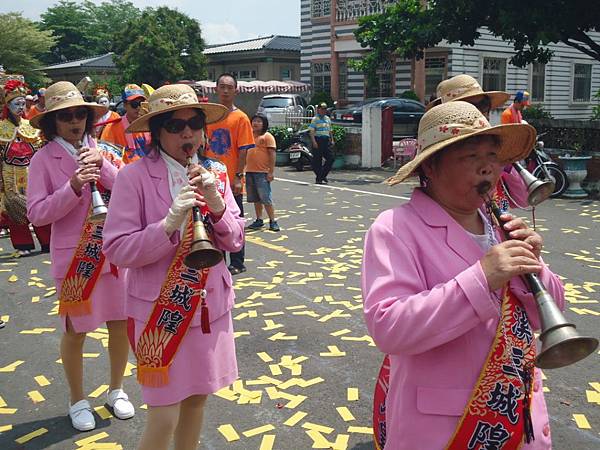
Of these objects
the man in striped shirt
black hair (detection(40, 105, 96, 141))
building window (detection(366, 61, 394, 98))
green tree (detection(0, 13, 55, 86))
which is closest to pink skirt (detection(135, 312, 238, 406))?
black hair (detection(40, 105, 96, 141))

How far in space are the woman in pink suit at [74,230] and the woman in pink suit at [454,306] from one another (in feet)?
7.43

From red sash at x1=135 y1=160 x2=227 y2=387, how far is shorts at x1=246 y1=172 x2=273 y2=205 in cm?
653

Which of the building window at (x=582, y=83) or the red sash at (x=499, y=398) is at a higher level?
the building window at (x=582, y=83)

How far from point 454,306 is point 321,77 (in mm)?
31376

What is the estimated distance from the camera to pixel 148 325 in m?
2.79

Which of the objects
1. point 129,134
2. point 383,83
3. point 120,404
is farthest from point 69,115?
point 383,83

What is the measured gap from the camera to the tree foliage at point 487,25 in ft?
38.4

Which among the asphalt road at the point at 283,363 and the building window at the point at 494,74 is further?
the building window at the point at 494,74

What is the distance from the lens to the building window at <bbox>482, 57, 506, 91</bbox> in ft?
93.4

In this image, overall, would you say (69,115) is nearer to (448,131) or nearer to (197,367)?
(197,367)

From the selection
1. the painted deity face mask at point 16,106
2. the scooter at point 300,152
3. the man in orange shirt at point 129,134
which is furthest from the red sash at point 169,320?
the scooter at point 300,152

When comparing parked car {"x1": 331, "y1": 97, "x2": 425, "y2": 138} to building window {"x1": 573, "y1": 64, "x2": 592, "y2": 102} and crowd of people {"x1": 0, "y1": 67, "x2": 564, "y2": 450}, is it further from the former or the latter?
crowd of people {"x1": 0, "y1": 67, "x2": 564, "y2": 450}

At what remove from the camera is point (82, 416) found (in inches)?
154

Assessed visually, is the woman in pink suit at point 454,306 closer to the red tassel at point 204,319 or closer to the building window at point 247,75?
the red tassel at point 204,319
